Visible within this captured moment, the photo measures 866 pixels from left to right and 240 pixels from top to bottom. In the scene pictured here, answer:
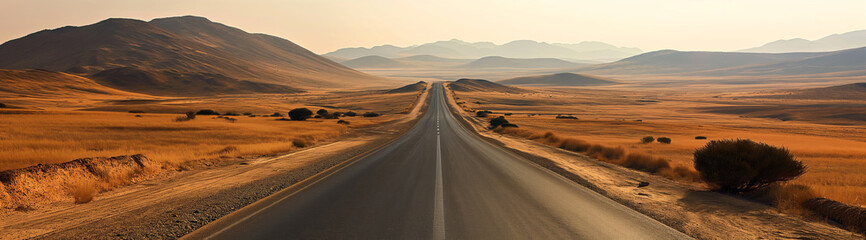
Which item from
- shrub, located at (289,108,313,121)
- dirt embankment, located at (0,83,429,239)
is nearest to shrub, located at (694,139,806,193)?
dirt embankment, located at (0,83,429,239)

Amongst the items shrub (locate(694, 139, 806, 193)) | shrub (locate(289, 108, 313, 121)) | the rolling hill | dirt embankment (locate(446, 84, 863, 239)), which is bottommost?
shrub (locate(289, 108, 313, 121))

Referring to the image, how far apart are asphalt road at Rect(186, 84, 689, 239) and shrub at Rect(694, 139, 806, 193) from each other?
11.4ft

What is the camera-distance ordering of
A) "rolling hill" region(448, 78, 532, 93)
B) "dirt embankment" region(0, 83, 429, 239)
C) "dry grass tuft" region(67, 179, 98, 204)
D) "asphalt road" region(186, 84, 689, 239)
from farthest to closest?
"rolling hill" region(448, 78, 532, 93) → "dry grass tuft" region(67, 179, 98, 204) → "dirt embankment" region(0, 83, 429, 239) → "asphalt road" region(186, 84, 689, 239)

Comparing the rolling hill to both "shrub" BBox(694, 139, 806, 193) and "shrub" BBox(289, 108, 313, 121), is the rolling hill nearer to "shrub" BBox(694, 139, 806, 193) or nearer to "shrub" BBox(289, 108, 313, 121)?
"shrub" BBox(289, 108, 313, 121)

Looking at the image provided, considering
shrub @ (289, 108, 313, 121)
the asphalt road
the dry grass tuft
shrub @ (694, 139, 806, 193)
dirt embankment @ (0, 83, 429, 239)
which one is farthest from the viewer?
shrub @ (289, 108, 313, 121)

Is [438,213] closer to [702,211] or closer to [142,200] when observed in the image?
[702,211]

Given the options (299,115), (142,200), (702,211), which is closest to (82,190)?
(142,200)

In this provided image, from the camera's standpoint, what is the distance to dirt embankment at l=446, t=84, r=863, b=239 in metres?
7.84

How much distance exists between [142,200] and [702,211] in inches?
507

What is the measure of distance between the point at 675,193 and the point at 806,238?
476 centimetres

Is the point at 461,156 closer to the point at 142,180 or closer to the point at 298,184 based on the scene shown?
the point at 298,184

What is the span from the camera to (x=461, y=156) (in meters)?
20.9

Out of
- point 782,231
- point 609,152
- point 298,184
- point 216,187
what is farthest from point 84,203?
point 609,152

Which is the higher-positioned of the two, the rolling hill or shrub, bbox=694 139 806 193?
the rolling hill
